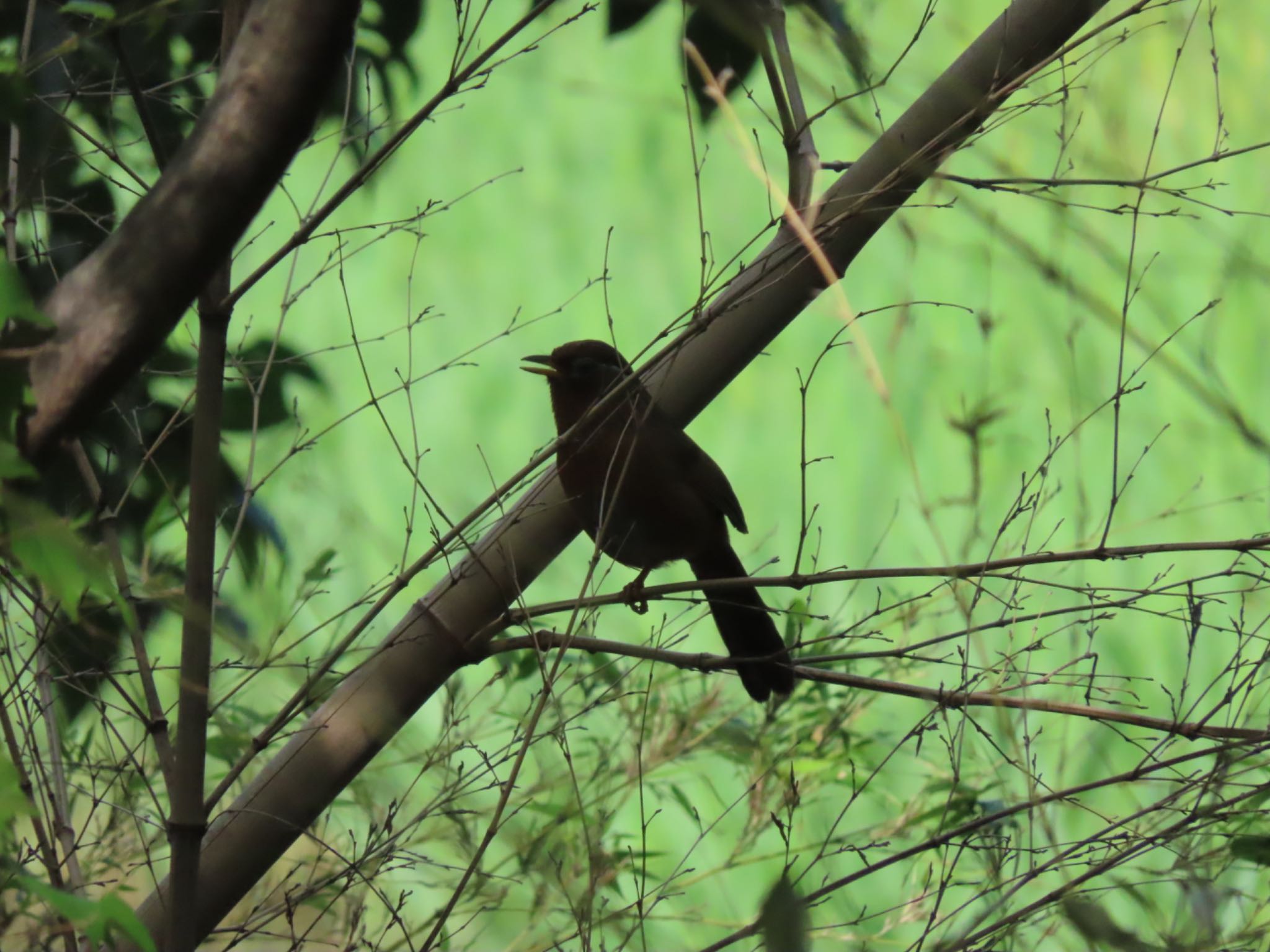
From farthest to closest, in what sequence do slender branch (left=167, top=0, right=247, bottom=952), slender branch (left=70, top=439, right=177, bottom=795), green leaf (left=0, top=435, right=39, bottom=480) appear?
slender branch (left=70, top=439, right=177, bottom=795) → slender branch (left=167, top=0, right=247, bottom=952) → green leaf (left=0, top=435, right=39, bottom=480)

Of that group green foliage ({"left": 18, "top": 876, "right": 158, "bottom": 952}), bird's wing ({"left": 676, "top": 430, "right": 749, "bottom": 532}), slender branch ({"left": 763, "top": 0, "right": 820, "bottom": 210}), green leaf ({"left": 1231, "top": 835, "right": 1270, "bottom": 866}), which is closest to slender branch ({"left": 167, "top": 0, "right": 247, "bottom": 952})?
green foliage ({"left": 18, "top": 876, "right": 158, "bottom": 952})

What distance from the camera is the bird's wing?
11.5 ft

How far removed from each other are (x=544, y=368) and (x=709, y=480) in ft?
2.02

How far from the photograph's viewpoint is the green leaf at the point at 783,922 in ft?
4.25

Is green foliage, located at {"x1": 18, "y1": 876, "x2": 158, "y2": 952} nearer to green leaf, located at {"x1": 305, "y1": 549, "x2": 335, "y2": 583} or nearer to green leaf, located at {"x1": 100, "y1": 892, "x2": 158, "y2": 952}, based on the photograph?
green leaf, located at {"x1": 100, "y1": 892, "x2": 158, "y2": 952}

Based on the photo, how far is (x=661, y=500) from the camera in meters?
3.38

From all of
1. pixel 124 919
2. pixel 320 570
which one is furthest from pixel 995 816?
pixel 320 570

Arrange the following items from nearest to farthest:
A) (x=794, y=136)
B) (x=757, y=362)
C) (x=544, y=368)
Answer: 1. (x=794, y=136)
2. (x=544, y=368)
3. (x=757, y=362)

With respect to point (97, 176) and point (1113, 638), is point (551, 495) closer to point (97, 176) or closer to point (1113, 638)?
point (97, 176)

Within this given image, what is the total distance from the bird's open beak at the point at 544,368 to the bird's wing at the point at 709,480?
43 centimetres

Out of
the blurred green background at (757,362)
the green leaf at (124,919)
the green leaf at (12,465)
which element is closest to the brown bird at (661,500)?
the blurred green background at (757,362)

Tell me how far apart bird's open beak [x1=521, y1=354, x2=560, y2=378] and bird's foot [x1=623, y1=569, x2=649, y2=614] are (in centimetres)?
68

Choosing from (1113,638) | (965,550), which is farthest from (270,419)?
(1113,638)

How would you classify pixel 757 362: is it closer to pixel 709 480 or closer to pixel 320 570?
pixel 709 480
